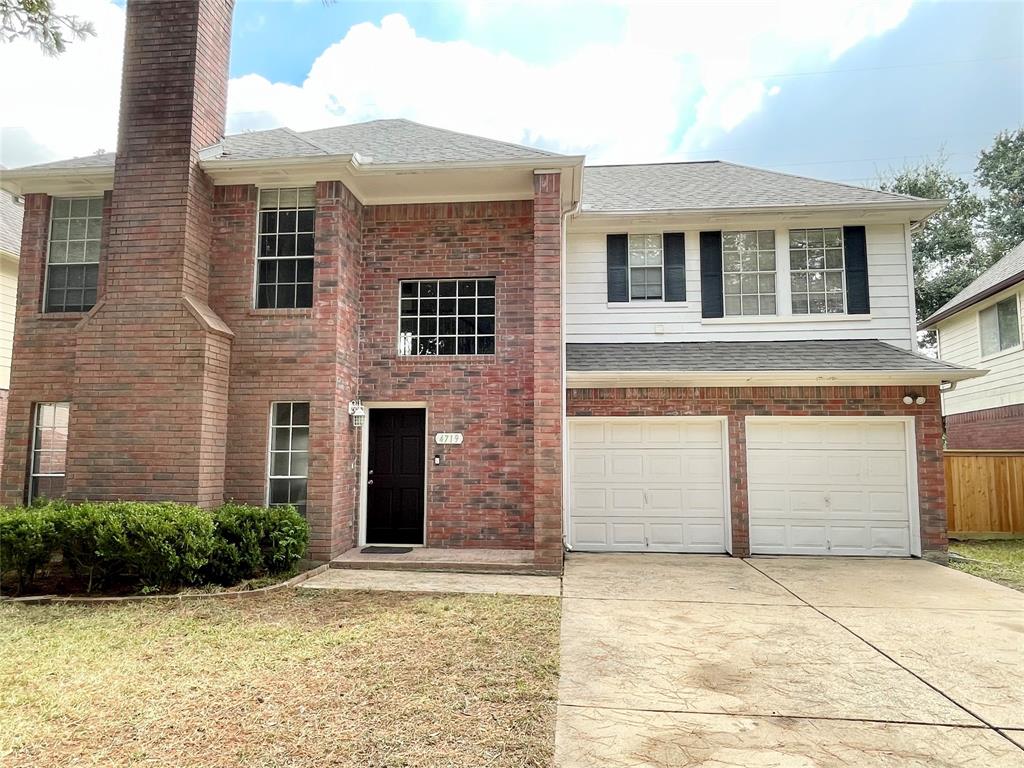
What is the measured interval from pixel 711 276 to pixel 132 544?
8.80 metres

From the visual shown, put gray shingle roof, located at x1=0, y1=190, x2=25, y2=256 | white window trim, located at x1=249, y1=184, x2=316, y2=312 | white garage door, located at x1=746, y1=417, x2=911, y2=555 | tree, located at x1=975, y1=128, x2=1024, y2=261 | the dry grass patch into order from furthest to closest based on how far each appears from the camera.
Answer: tree, located at x1=975, y1=128, x2=1024, y2=261 → gray shingle roof, located at x1=0, y1=190, x2=25, y2=256 → white garage door, located at x1=746, y1=417, x2=911, y2=555 → white window trim, located at x1=249, y1=184, x2=316, y2=312 → the dry grass patch

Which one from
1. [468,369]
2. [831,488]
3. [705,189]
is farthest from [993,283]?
[468,369]

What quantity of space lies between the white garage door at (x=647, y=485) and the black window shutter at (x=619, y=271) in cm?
214

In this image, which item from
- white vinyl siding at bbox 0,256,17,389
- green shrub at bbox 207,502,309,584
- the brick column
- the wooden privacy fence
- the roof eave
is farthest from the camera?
the roof eave

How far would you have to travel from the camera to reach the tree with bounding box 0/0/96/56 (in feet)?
13.3

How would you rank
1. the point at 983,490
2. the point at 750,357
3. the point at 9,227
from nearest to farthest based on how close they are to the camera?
the point at 750,357, the point at 983,490, the point at 9,227

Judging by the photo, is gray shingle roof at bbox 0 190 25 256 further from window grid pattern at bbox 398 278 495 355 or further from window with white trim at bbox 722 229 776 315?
window with white trim at bbox 722 229 776 315

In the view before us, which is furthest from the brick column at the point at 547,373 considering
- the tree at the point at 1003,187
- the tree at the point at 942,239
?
the tree at the point at 1003,187

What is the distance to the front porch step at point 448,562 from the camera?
7789mm

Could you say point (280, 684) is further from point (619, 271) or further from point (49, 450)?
point (619, 271)

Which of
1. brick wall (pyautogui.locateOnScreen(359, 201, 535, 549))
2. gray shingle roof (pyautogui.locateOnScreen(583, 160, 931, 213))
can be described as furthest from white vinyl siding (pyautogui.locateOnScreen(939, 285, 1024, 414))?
brick wall (pyautogui.locateOnScreen(359, 201, 535, 549))

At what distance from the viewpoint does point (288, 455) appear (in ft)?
27.4

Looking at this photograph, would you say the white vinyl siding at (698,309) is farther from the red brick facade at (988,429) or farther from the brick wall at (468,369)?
the red brick facade at (988,429)

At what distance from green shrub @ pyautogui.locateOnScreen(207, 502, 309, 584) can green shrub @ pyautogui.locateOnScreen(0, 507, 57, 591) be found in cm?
164
